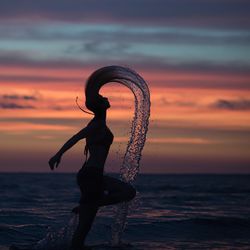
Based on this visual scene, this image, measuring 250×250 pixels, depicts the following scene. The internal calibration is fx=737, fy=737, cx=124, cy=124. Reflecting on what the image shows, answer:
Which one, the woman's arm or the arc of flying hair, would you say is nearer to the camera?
the woman's arm

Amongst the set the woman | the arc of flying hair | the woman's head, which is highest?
the arc of flying hair

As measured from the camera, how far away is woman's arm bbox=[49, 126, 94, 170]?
32.3ft

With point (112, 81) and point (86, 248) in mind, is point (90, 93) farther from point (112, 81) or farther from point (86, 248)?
point (86, 248)

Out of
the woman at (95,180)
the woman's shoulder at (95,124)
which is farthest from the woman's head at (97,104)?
the woman's shoulder at (95,124)

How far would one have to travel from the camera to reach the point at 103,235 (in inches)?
629

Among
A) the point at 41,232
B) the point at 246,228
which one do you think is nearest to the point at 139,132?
the point at 41,232

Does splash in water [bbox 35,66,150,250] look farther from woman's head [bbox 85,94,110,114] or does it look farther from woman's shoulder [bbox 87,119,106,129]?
woman's shoulder [bbox 87,119,106,129]

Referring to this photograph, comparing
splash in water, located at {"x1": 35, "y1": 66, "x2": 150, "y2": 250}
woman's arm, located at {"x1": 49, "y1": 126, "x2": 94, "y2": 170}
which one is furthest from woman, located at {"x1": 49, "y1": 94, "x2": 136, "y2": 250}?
splash in water, located at {"x1": 35, "y1": 66, "x2": 150, "y2": 250}

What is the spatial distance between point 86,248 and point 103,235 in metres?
5.63

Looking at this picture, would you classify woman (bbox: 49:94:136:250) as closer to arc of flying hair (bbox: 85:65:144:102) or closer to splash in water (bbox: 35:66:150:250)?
arc of flying hair (bbox: 85:65:144:102)

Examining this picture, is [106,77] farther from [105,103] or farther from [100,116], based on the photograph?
[100,116]

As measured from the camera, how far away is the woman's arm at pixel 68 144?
387 inches

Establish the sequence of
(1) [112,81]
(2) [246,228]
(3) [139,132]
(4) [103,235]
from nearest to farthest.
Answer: (1) [112,81] < (3) [139,132] < (4) [103,235] < (2) [246,228]

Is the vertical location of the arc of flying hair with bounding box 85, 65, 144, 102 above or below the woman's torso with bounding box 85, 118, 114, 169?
above
